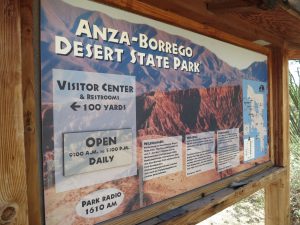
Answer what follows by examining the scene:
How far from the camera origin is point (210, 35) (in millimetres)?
1896

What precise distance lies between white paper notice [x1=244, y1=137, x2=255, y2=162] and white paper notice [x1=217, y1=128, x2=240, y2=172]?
0.13 meters

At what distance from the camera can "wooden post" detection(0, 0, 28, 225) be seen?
0.88 m

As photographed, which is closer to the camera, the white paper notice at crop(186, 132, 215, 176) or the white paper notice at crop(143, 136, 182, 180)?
the white paper notice at crop(143, 136, 182, 180)

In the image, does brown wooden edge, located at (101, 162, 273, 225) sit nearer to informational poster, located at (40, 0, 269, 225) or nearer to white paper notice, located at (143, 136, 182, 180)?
informational poster, located at (40, 0, 269, 225)

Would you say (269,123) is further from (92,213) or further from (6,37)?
(6,37)

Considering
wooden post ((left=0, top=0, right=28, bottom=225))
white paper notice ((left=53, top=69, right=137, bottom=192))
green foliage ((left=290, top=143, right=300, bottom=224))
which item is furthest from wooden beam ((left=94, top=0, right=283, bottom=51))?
green foliage ((left=290, top=143, right=300, bottom=224))

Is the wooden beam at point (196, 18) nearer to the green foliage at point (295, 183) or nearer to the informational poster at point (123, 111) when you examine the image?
the informational poster at point (123, 111)

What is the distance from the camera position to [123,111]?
1323 mm

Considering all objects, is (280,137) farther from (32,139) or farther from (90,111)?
(32,139)

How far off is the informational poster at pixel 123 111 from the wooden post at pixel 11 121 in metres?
0.14

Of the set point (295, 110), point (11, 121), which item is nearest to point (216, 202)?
point (11, 121)

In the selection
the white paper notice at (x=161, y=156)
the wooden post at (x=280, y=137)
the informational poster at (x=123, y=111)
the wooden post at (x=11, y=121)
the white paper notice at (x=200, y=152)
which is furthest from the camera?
the wooden post at (x=280, y=137)

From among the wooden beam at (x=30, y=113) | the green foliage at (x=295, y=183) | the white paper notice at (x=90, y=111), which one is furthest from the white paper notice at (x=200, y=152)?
the green foliage at (x=295, y=183)

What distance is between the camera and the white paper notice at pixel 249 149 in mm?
2238
